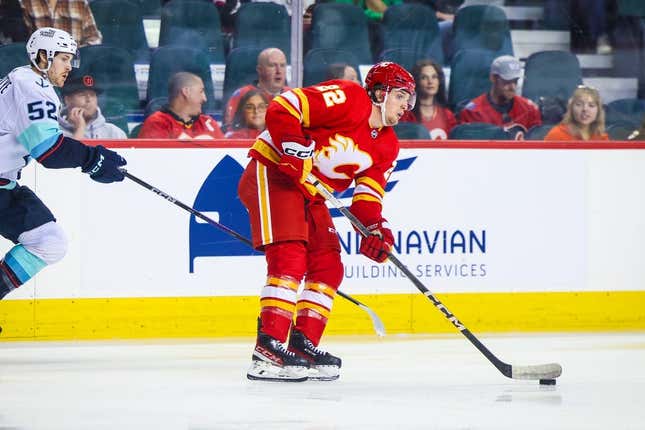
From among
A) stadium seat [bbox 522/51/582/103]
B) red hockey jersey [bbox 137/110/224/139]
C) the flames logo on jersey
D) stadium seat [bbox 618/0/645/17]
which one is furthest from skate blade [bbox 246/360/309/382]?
stadium seat [bbox 618/0/645/17]

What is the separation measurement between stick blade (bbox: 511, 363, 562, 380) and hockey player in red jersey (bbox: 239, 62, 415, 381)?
602 millimetres

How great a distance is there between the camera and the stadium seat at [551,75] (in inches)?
243

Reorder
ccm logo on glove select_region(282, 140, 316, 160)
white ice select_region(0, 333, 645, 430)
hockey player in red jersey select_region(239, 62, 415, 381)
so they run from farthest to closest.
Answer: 1. hockey player in red jersey select_region(239, 62, 415, 381)
2. ccm logo on glove select_region(282, 140, 316, 160)
3. white ice select_region(0, 333, 645, 430)

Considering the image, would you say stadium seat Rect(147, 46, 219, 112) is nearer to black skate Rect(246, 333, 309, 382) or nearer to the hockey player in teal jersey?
the hockey player in teal jersey

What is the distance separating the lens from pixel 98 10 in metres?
5.68

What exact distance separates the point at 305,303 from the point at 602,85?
2.47 m

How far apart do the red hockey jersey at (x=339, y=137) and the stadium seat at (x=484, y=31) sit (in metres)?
1.87

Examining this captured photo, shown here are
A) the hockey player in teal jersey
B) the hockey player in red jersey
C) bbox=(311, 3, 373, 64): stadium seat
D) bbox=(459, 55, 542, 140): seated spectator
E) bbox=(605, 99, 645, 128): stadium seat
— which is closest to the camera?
the hockey player in red jersey

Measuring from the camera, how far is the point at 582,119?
6.12 m

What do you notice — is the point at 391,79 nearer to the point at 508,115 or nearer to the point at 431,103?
the point at 431,103

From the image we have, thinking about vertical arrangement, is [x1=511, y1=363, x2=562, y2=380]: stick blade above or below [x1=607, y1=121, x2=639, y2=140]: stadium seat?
below

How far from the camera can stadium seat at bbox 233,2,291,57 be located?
581 centimetres

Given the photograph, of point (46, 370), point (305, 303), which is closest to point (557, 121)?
point (305, 303)

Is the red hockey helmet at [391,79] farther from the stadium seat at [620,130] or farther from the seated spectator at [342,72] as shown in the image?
the stadium seat at [620,130]
